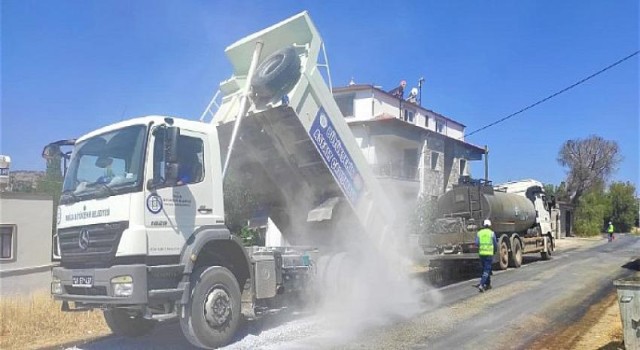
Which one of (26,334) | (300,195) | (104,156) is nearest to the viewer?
(104,156)

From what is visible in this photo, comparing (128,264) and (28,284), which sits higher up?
(128,264)

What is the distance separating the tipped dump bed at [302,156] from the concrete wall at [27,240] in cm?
886

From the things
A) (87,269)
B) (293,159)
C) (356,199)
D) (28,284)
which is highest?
(293,159)

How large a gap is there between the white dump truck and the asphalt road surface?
414 millimetres

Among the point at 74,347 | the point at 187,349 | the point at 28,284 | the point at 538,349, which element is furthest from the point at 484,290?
the point at 28,284

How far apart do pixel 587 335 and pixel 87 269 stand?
21.0ft

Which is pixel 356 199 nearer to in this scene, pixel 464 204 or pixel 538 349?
pixel 538 349

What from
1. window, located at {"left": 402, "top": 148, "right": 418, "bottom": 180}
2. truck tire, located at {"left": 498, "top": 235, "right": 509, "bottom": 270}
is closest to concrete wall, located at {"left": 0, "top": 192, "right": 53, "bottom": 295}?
truck tire, located at {"left": 498, "top": 235, "right": 509, "bottom": 270}

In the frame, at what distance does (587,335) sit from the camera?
749 centimetres

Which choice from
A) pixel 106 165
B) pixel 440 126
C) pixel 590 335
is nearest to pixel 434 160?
pixel 440 126

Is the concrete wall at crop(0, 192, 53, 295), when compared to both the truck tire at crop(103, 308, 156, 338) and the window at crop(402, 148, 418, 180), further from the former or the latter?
the window at crop(402, 148, 418, 180)

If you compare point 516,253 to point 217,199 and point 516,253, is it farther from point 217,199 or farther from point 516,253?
point 217,199

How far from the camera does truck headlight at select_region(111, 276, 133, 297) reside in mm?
5909

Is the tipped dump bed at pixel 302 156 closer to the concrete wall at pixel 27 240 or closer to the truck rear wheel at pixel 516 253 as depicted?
the truck rear wheel at pixel 516 253
